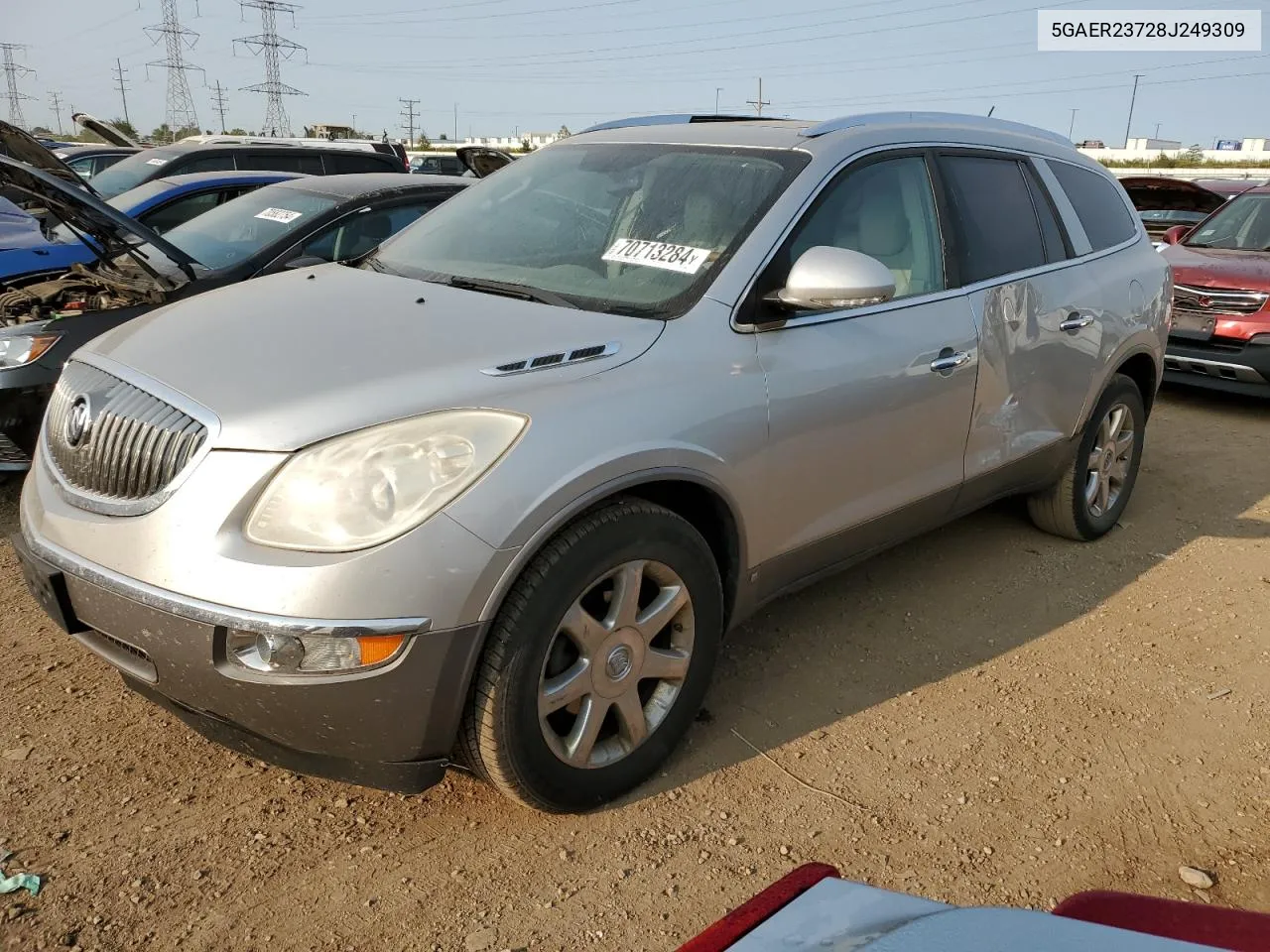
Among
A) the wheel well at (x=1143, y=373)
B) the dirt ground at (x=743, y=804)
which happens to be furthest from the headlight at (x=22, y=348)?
the wheel well at (x=1143, y=373)

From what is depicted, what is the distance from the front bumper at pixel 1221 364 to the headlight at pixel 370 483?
21.9 ft

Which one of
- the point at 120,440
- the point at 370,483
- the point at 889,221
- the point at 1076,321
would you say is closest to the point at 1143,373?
the point at 1076,321

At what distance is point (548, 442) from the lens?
7.46ft

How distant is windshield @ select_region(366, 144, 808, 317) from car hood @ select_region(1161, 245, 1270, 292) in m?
5.59

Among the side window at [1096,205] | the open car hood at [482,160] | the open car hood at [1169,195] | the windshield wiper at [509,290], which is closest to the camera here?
the windshield wiper at [509,290]

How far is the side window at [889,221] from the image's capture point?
310 centimetres

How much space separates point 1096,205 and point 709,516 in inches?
113

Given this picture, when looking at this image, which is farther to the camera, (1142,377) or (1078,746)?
(1142,377)

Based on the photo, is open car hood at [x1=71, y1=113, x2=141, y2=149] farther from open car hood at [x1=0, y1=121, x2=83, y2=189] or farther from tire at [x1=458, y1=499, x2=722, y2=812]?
tire at [x1=458, y1=499, x2=722, y2=812]

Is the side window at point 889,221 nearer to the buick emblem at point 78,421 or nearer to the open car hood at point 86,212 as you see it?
the buick emblem at point 78,421

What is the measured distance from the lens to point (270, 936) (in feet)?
7.10

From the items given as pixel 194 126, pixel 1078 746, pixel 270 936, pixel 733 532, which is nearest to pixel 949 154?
pixel 733 532

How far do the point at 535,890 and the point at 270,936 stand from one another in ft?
1.92

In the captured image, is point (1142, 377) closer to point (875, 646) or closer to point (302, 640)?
point (875, 646)
